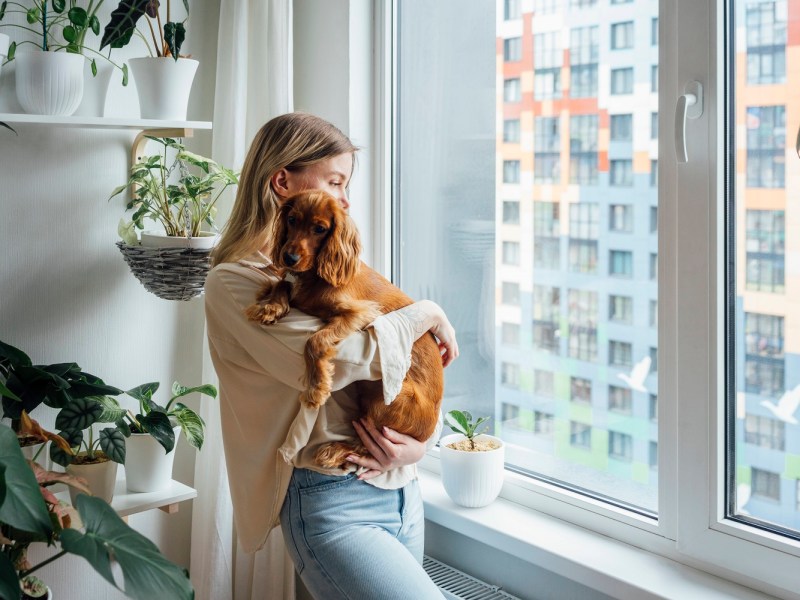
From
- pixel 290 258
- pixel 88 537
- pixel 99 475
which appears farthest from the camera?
pixel 99 475

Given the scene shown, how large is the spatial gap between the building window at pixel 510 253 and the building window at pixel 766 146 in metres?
0.60

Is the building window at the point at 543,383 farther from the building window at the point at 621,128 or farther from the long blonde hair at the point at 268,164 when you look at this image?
the long blonde hair at the point at 268,164

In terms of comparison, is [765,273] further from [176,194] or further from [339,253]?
[176,194]

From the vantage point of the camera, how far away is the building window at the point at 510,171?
1.91 m

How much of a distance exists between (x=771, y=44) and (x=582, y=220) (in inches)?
20.5

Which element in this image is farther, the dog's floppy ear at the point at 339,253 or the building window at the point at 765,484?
the building window at the point at 765,484

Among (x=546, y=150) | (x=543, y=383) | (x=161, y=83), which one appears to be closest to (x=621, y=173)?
(x=546, y=150)

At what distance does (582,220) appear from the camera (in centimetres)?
176

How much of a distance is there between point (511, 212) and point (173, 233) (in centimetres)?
83

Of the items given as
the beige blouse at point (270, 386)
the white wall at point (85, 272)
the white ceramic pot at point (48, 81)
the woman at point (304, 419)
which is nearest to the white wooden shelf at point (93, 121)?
the white ceramic pot at point (48, 81)

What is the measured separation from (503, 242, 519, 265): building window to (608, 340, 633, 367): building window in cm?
33

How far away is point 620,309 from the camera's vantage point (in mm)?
1703

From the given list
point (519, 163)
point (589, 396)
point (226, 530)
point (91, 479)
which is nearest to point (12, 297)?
point (91, 479)

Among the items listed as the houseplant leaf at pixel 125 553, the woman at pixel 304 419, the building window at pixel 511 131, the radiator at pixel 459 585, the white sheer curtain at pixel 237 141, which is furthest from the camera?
the white sheer curtain at pixel 237 141
